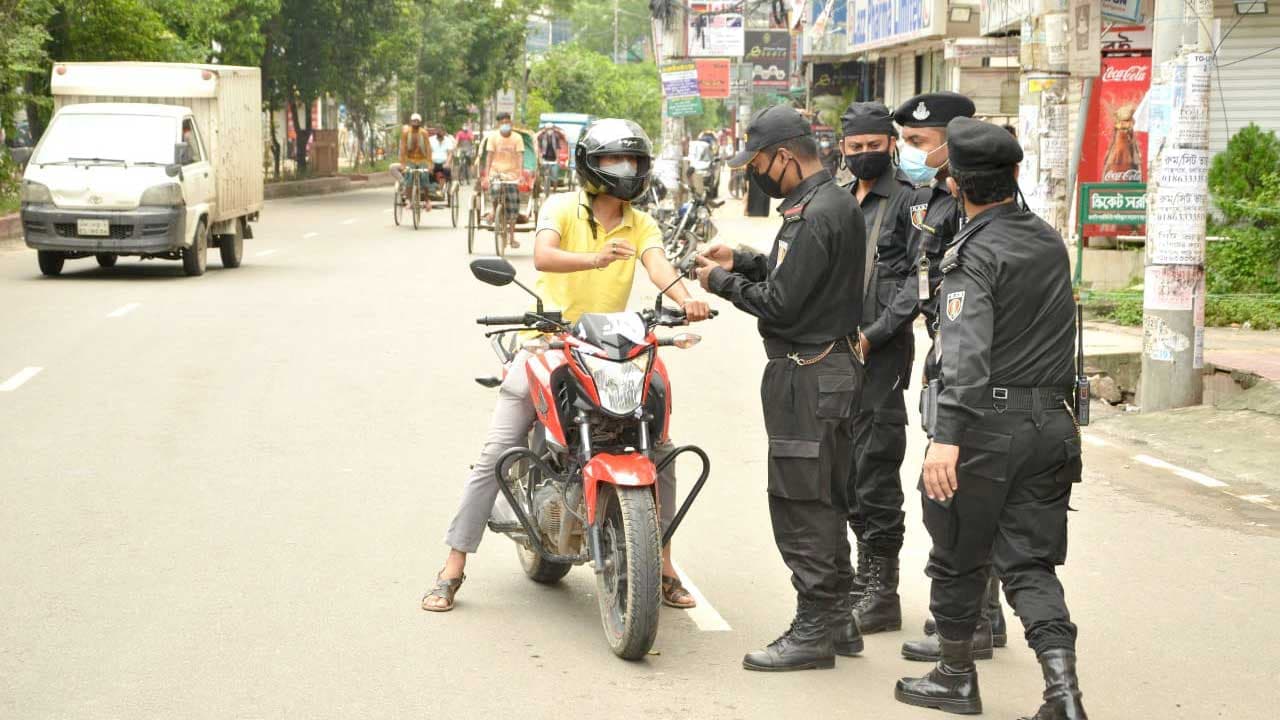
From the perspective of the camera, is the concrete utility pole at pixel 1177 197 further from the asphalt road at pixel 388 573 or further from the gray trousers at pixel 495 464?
the gray trousers at pixel 495 464

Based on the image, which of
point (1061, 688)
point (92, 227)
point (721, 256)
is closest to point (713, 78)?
point (92, 227)

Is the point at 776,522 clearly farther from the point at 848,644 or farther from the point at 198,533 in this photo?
the point at 198,533

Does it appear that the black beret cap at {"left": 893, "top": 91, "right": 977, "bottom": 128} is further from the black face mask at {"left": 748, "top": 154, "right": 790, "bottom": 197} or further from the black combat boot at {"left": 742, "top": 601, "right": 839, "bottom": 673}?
the black combat boot at {"left": 742, "top": 601, "right": 839, "bottom": 673}

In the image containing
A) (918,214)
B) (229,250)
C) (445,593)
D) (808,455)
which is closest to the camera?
(808,455)

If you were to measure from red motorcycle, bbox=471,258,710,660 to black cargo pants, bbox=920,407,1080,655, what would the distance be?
1012mm

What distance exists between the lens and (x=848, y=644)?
5910 millimetres

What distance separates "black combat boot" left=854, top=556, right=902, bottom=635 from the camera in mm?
6258

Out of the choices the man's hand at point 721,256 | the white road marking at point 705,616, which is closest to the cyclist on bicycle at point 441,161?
the white road marking at point 705,616

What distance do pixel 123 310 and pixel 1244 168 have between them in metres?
11.9

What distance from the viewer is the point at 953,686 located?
5262mm

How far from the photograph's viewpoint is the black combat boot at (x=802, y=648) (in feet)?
18.6

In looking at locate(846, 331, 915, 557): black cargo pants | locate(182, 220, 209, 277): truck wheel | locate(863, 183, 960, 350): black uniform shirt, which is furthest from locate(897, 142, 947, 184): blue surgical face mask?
locate(182, 220, 209, 277): truck wheel

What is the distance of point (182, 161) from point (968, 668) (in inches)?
639

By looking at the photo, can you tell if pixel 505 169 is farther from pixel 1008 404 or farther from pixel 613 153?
pixel 1008 404
